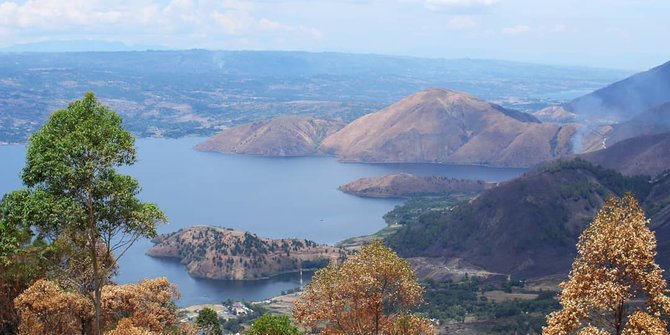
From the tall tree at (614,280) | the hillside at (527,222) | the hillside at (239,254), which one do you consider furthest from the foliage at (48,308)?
the hillside at (239,254)

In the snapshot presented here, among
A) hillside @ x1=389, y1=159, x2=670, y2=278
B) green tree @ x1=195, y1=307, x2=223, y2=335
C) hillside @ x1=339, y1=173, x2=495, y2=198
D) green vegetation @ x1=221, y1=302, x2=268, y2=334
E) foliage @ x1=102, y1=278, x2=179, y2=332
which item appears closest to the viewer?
foliage @ x1=102, y1=278, x2=179, y2=332

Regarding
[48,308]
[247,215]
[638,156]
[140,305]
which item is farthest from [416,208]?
[48,308]

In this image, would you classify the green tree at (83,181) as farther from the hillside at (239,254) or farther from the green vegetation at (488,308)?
the hillside at (239,254)

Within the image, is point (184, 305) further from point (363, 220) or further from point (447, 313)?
point (363, 220)

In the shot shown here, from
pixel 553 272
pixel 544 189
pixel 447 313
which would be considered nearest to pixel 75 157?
pixel 447 313

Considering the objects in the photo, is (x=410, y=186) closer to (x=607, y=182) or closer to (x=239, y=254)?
(x=607, y=182)

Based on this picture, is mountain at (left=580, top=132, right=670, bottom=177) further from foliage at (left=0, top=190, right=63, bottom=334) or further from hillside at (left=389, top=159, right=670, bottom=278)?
foliage at (left=0, top=190, right=63, bottom=334)

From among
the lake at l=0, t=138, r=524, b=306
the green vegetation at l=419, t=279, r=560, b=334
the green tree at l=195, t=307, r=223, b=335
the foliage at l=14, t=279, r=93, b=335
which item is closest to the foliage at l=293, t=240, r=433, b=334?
the foliage at l=14, t=279, r=93, b=335

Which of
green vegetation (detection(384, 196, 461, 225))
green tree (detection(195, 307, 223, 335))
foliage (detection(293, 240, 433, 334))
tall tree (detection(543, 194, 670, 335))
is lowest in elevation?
green vegetation (detection(384, 196, 461, 225))
